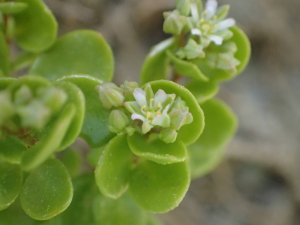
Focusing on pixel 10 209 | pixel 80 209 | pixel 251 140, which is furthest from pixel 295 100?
pixel 10 209

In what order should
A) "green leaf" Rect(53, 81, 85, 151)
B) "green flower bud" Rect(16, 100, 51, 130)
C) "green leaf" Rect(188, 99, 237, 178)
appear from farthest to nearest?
"green leaf" Rect(188, 99, 237, 178) → "green leaf" Rect(53, 81, 85, 151) → "green flower bud" Rect(16, 100, 51, 130)

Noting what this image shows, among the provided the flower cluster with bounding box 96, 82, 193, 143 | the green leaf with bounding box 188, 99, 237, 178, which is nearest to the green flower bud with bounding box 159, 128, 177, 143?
the flower cluster with bounding box 96, 82, 193, 143

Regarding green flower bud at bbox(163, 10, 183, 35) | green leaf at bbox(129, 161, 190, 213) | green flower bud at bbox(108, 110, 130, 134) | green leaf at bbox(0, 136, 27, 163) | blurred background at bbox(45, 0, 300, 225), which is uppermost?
green flower bud at bbox(163, 10, 183, 35)

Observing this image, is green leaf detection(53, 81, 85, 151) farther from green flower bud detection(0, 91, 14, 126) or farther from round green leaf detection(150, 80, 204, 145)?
round green leaf detection(150, 80, 204, 145)

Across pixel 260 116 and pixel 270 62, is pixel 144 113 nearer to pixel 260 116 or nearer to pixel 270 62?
pixel 260 116

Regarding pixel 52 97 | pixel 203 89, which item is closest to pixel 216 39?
pixel 203 89

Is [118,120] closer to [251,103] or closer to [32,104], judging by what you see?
[32,104]

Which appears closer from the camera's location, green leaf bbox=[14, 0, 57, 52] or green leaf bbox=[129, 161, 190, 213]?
green leaf bbox=[129, 161, 190, 213]

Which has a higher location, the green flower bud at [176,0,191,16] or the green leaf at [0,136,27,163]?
the green flower bud at [176,0,191,16]
